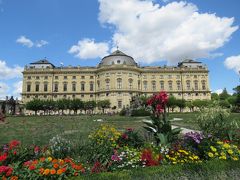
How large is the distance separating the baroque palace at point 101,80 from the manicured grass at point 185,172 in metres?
61.6

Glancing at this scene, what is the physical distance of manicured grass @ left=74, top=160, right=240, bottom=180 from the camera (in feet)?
12.3

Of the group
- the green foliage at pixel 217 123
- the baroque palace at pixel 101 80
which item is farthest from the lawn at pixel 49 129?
the baroque palace at pixel 101 80

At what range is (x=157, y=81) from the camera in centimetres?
7156

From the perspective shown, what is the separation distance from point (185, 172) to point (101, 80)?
6298cm

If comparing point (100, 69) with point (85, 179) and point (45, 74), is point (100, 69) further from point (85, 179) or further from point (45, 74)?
point (85, 179)

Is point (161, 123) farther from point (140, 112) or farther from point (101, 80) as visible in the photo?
point (101, 80)

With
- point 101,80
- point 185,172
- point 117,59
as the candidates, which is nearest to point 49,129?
point 185,172

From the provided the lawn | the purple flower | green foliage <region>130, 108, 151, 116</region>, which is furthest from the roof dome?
the purple flower

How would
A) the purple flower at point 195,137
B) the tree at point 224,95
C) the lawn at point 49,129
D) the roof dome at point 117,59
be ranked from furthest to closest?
the tree at point 224,95 → the roof dome at point 117,59 → the lawn at point 49,129 → the purple flower at point 195,137

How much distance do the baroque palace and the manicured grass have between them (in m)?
61.6

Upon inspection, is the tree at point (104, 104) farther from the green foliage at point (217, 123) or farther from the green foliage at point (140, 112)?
the green foliage at point (217, 123)

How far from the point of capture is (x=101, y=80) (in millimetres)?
66438

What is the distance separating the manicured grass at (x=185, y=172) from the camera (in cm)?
376

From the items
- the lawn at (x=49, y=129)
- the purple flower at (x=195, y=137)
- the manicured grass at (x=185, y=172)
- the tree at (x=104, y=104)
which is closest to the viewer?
the manicured grass at (x=185, y=172)
